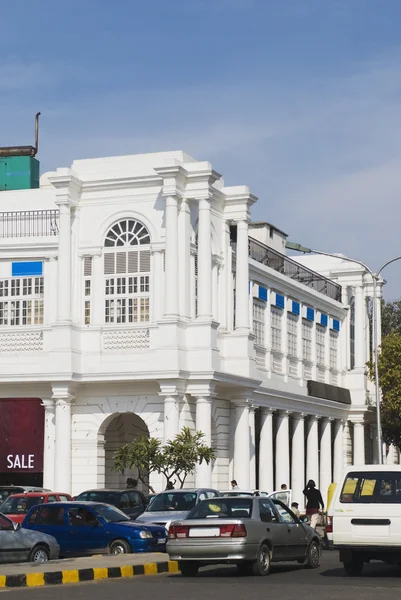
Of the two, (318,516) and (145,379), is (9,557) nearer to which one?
(318,516)

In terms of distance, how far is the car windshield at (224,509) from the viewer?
2138 centimetres

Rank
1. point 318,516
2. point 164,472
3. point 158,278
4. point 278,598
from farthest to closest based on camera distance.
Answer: point 158,278, point 164,472, point 318,516, point 278,598

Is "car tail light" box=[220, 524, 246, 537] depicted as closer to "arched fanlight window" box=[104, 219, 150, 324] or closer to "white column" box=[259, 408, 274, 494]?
"arched fanlight window" box=[104, 219, 150, 324]

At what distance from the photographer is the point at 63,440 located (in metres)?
41.9

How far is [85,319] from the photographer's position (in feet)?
141

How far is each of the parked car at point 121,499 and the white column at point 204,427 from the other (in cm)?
1065

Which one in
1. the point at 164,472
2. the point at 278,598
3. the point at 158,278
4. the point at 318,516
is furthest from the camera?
the point at 158,278

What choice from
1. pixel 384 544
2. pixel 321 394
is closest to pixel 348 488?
pixel 384 544

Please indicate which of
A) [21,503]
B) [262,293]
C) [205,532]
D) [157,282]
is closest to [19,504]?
[21,503]

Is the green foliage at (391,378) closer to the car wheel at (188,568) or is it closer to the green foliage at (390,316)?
the green foliage at (390,316)

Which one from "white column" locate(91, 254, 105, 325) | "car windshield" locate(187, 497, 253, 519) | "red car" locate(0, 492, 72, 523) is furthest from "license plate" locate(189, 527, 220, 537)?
"white column" locate(91, 254, 105, 325)

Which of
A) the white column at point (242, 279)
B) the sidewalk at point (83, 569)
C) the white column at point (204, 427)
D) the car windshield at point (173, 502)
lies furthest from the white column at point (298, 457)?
the sidewalk at point (83, 569)

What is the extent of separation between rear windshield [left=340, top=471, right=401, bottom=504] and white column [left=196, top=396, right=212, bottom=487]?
20.8 meters

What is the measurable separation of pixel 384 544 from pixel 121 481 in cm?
2507
